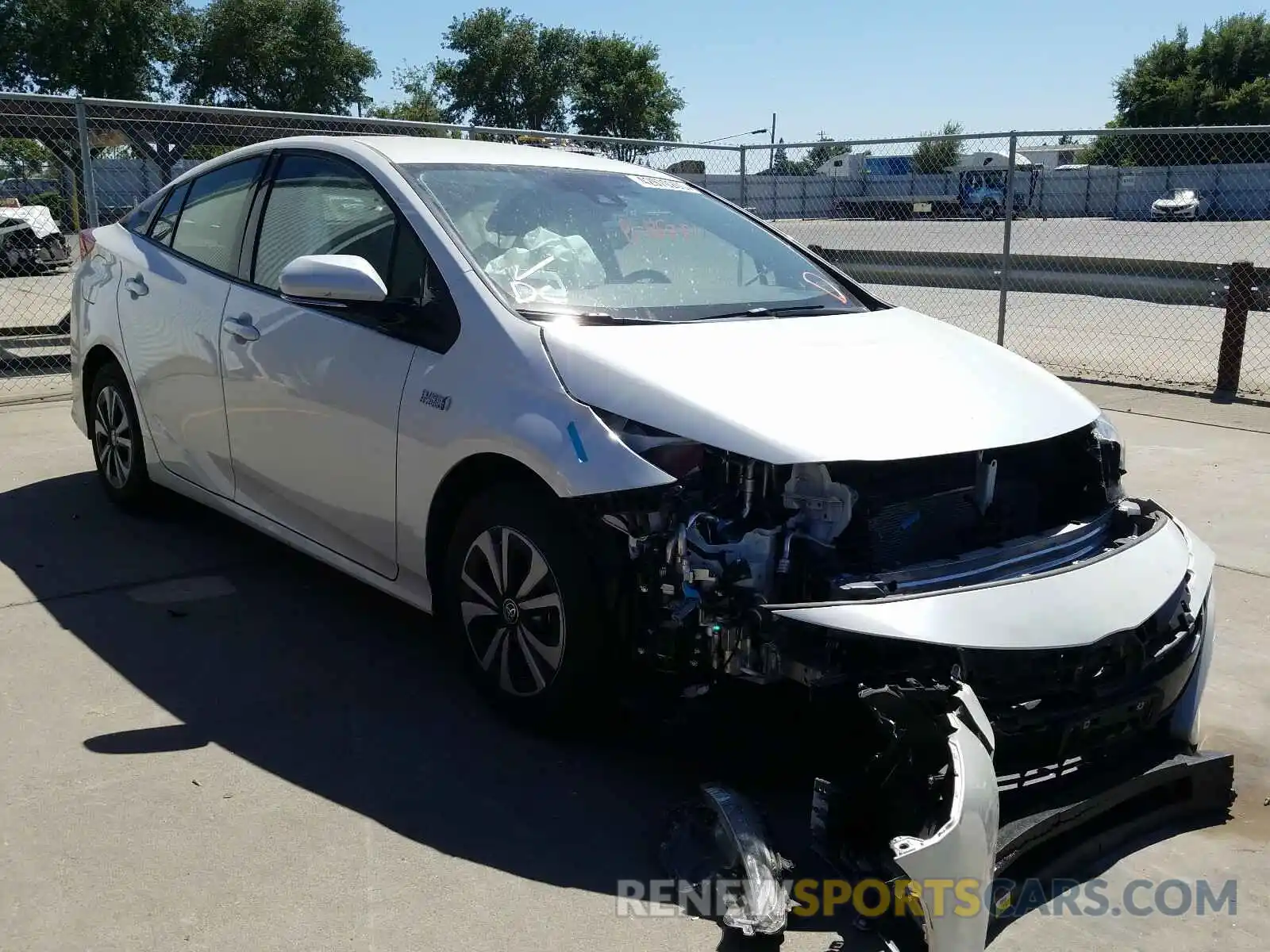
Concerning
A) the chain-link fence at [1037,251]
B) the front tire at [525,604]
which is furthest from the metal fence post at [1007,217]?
the front tire at [525,604]

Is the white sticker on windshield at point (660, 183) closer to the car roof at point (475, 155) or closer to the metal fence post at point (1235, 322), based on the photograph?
the car roof at point (475, 155)

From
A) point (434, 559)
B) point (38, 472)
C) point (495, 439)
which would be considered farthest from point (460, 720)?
point (38, 472)

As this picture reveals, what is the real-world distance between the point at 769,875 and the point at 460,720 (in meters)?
1.29

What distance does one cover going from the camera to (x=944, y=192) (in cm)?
1222

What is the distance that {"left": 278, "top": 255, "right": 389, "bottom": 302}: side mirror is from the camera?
12.2ft

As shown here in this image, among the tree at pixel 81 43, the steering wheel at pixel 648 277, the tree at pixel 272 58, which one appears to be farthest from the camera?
the tree at pixel 272 58

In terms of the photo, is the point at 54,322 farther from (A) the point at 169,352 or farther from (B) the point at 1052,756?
(B) the point at 1052,756

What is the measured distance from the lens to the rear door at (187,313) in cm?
469

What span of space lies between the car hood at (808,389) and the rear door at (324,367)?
702 millimetres

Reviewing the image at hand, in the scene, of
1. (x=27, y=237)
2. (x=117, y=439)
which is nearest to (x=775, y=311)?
(x=117, y=439)

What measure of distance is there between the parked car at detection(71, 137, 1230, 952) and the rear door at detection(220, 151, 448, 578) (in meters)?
0.02

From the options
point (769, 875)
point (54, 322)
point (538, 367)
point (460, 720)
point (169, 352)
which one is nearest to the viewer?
point (769, 875)

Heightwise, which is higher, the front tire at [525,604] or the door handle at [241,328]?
the door handle at [241,328]

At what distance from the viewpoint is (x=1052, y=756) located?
2.87m
